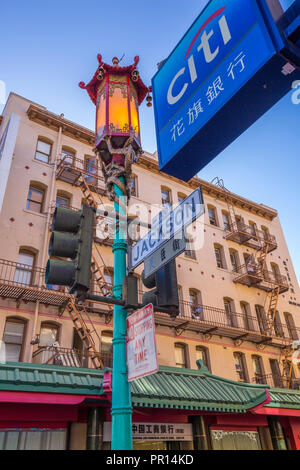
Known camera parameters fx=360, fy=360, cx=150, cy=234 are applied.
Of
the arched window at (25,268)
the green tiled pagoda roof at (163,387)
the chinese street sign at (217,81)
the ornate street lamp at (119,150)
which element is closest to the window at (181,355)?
the green tiled pagoda roof at (163,387)

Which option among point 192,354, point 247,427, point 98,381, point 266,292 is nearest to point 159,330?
point 192,354

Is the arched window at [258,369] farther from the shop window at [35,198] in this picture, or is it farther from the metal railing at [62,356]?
the shop window at [35,198]

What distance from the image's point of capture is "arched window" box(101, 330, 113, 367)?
1591 cm

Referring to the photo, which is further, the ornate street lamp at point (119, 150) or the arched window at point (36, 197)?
the arched window at point (36, 197)

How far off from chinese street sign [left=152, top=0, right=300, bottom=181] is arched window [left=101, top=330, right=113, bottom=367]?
13.3 m

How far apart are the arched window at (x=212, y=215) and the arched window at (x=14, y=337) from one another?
16260 millimetres

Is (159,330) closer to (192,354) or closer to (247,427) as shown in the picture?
(192,354)

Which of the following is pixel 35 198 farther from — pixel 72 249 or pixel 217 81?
pixel 217 81

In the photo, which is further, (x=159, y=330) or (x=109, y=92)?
(x=159, y=330)

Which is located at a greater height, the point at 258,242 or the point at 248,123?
the point at 258,242

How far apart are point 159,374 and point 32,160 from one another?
1281 centimetres

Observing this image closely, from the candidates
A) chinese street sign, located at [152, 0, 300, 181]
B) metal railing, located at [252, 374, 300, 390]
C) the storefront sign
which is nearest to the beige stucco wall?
metal railing, located at [252, 374, 300, 390]

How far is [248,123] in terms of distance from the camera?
352 cm

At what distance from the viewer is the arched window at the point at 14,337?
47.4ft
